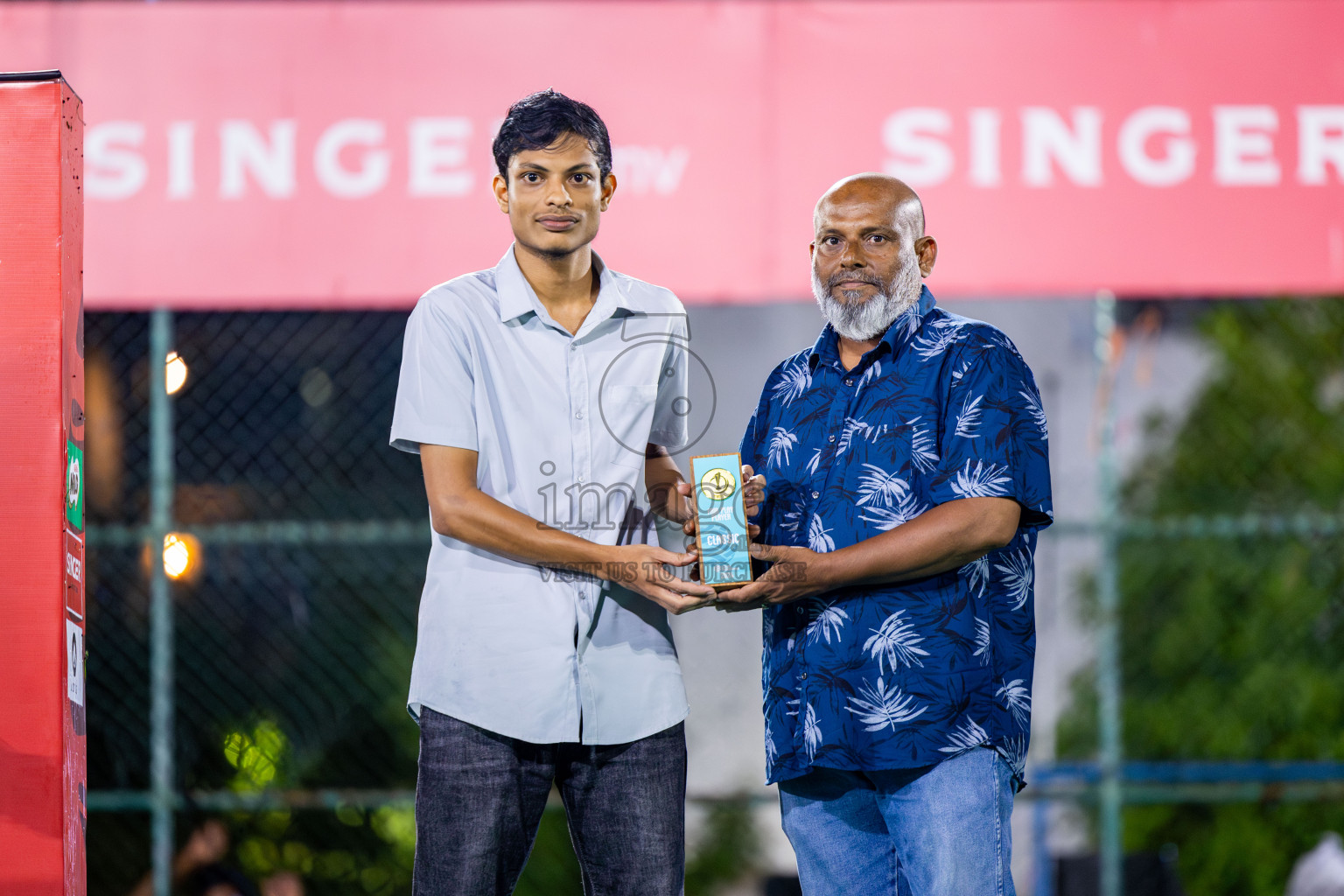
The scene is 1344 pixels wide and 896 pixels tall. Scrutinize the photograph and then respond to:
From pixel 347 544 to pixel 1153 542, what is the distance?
4.63 metres

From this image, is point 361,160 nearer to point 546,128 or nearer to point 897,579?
point 546,128

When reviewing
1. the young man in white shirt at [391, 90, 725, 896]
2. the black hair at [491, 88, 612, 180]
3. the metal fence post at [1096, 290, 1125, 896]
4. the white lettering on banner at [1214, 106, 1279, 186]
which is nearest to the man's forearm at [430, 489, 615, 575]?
the young man in white shirt at [391, 90, 725, 896]

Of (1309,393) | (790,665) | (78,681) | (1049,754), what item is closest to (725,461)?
(790,665)

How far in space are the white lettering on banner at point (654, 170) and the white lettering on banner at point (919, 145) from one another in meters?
0.75

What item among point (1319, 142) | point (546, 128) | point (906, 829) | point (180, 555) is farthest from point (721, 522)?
point (180, 555)

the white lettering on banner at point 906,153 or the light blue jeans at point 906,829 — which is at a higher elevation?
the white lettering on banner at point 906,153

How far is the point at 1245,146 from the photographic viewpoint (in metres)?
4.51

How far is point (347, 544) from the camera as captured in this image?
234 inches

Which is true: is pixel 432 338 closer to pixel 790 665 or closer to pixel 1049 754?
pixel 790 665

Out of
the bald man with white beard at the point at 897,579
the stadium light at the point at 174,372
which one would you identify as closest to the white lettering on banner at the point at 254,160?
the stadium light at the point at 174,372

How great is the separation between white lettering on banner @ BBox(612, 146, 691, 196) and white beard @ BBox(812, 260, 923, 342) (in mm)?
2285

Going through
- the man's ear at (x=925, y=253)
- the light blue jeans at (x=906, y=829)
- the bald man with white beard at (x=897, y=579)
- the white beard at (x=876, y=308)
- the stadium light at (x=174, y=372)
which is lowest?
the light blue jeans at (x=906, y=829)

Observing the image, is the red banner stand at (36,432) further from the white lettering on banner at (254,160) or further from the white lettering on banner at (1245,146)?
the white lettering on banner at (1245,146)

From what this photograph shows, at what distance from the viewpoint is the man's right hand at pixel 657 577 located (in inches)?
87.0
